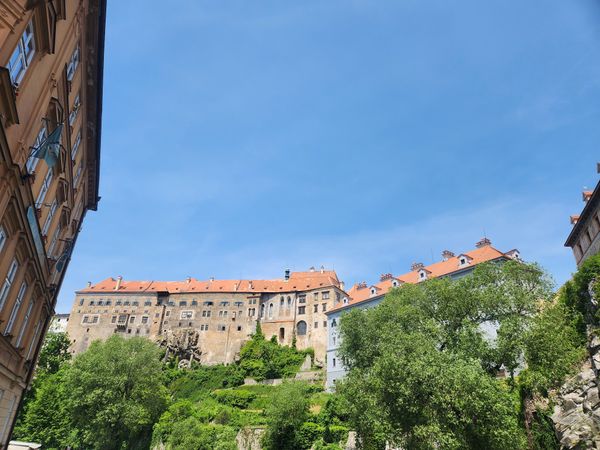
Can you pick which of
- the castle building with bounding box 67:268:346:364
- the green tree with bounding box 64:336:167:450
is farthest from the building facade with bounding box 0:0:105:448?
the castle building with bounding box 67:268:346:364

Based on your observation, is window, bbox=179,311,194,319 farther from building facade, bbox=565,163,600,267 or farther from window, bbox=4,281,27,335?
window, bbox=4,281,27,335

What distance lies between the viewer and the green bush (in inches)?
2283

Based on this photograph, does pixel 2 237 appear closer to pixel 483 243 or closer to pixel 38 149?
pixel 38 149

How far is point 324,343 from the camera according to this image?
78.1 meters

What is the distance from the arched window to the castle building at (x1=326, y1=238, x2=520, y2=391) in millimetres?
14417

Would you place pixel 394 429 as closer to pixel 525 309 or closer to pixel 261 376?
pixel 525 309

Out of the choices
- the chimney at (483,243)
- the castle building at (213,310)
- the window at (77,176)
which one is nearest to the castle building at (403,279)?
the chimney at (483,243)

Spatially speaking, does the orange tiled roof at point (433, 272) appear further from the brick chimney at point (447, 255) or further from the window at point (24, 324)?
the window at point (24, 324)

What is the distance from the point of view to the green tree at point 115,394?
4036cm

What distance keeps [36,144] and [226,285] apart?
287ft

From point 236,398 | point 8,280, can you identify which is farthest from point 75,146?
point 236,398

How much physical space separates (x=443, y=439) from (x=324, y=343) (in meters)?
60.5

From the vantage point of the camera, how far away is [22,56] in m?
10.9

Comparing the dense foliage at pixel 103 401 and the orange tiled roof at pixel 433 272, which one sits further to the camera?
the orange tiled roof at pixel 433 272
